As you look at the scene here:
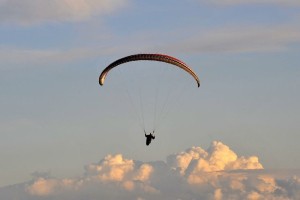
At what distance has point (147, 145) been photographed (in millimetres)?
199500

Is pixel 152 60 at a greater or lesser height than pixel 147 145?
greater

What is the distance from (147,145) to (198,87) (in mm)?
12470

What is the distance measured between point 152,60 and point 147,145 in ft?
45.1

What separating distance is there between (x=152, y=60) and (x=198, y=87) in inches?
337

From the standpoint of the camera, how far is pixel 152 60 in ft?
652

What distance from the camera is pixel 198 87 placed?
198 m
